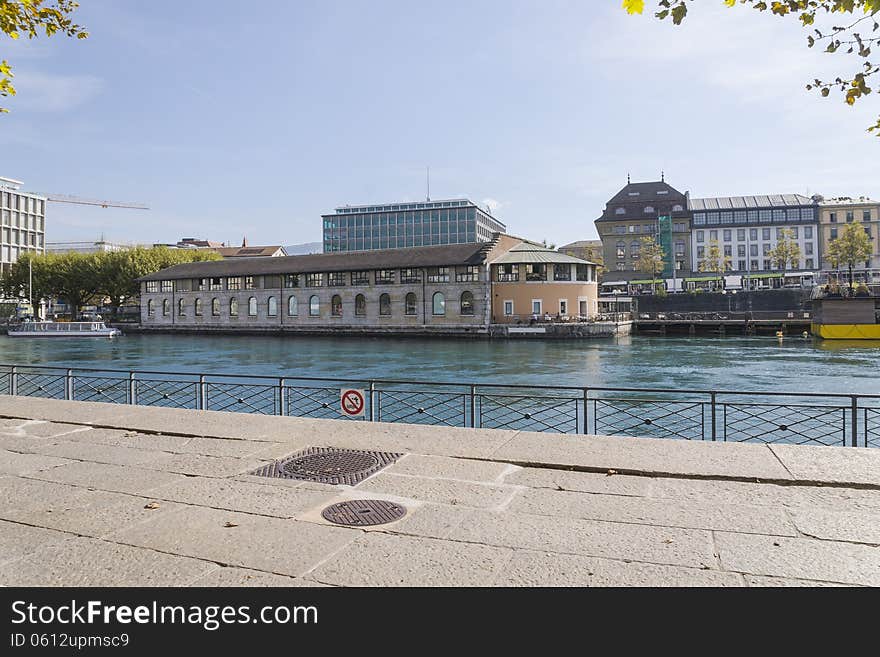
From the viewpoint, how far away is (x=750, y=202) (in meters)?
110

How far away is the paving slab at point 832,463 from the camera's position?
21.5 ft

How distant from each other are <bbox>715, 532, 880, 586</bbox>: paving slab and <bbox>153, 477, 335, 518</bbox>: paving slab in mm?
3668

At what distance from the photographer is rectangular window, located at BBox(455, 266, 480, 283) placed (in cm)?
6944

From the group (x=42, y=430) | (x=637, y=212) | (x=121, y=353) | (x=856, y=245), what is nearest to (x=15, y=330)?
(x=121, y=353)

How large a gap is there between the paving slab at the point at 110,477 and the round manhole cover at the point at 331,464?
4.27 ft

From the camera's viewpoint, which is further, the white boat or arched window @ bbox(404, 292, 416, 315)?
arched window @ bbox(404, 292, 416, 315)

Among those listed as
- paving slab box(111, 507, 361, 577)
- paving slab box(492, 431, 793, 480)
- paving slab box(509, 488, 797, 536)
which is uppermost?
paving slab box(492, 431, 793, 480)

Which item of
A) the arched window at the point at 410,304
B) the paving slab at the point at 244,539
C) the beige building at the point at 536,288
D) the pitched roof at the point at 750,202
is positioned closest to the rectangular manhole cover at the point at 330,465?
the paving slab at the point at 244,539

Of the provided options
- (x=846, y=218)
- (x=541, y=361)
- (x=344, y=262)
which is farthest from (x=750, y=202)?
(x=541, y=361)

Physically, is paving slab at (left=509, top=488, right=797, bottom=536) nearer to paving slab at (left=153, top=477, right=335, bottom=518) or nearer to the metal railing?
paving slab at (left=153, top=477, right=335, bottom=518)

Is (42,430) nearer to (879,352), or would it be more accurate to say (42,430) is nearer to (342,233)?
(879,352)

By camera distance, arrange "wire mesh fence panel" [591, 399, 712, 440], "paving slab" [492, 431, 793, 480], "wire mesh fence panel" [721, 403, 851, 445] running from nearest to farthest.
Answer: "paving slab" [492, 431, 793, 480]
"wire mesh fence panel" [721, 403, 851, 445]
"wire mesh fence panel" [591, 399, 712, 440]

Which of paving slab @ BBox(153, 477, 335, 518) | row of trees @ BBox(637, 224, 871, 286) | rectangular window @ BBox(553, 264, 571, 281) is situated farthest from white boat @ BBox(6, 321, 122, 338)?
paving slab @ BBox(153, 477, 335, 518)

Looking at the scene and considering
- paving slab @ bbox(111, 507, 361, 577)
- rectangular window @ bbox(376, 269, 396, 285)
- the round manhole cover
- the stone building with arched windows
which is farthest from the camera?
rectangular window @ bbox(376, 269, 396, 285)
